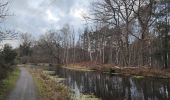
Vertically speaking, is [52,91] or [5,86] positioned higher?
[5,86]

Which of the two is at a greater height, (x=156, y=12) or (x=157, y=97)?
(x=156, y=12)

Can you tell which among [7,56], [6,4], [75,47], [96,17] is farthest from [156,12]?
[75,47]

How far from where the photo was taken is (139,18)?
50250mm

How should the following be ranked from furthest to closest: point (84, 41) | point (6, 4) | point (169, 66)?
point (84, 41) → point (169, 66) → point (6, 4)

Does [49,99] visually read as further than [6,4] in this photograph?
No

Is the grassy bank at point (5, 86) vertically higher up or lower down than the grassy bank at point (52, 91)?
higher up

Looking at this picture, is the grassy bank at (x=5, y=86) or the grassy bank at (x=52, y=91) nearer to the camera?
the grassy bank at (x=52, y=91)

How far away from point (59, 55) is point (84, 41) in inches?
648

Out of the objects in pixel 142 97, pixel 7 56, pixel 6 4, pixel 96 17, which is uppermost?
pixel 96 17

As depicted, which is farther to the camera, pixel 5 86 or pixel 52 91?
pixel 5 86

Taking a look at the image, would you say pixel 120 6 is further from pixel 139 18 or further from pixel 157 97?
pixel 157 97

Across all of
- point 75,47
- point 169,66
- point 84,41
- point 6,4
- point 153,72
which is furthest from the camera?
point 75,47

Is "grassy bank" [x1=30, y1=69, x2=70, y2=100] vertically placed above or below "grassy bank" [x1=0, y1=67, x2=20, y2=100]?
below

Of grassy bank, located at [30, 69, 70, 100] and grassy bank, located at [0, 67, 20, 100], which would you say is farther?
grassy bank, located at [0, 67, 20, 100]
